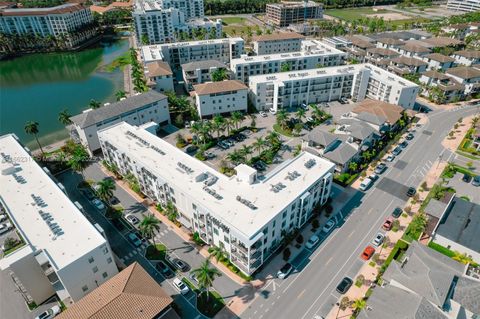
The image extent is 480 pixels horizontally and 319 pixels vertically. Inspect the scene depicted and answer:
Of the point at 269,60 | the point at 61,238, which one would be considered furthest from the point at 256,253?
the point at 269,60

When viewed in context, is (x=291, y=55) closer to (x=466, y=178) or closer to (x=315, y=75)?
(x=315, y=75)

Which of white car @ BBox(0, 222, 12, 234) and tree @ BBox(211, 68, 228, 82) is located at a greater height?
tree @ BBox(211, 68, 228, 82)

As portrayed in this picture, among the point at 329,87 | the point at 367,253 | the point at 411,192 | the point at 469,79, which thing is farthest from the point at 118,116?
the point at 469,79

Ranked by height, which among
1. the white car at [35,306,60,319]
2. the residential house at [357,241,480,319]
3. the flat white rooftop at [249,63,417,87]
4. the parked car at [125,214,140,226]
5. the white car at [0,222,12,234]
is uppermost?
the flat white rooftop at [249,63,417,87]

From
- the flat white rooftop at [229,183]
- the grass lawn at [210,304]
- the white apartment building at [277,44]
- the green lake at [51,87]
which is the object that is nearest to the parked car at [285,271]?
the flat white rooftop at [229,183]

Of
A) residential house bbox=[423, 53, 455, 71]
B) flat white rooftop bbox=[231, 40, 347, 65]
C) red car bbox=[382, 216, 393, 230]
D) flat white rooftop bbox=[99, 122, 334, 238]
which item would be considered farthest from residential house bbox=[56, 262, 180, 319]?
residential house bbox=[423, 53, 455, 71]

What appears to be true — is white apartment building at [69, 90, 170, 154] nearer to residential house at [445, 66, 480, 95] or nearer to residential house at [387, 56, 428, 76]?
residential house at [387, 56, 428, 76]
